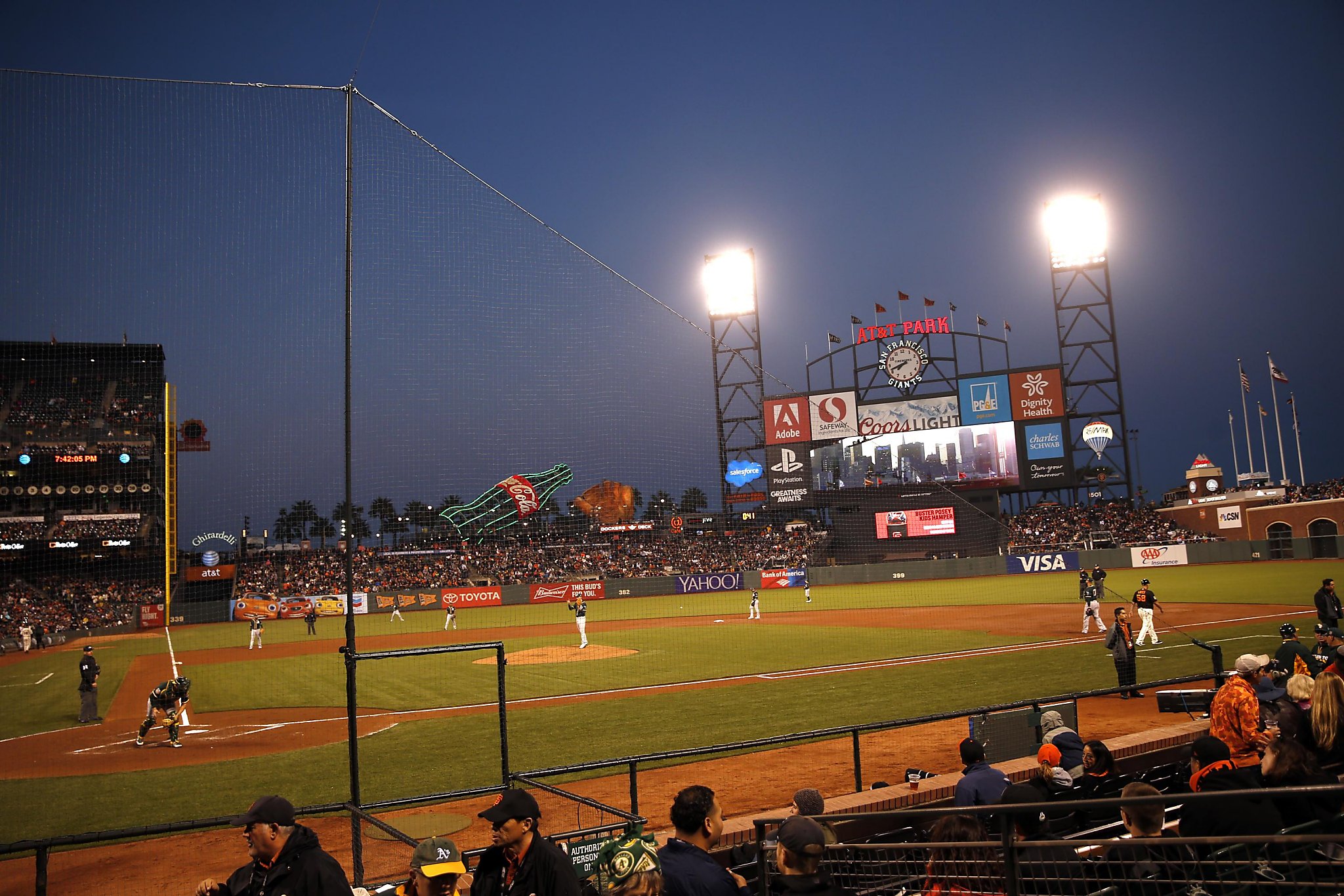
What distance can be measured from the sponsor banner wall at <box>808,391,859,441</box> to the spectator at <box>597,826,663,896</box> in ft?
214

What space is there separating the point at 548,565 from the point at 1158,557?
40.6 meters

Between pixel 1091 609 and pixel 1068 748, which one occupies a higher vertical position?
pixel 1068 748

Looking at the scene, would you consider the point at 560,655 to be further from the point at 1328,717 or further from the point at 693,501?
the point at 1328,717

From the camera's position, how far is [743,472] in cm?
6225

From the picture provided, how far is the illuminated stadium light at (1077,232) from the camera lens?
217 ft

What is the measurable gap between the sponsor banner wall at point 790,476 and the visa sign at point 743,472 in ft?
12.2

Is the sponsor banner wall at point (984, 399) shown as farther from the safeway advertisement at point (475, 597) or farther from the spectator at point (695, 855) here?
the spectator at point (695, 855)

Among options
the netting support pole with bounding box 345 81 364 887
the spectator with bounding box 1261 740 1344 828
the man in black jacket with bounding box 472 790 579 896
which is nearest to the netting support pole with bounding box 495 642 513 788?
the netting support pole with bounding box 345 81 364 887

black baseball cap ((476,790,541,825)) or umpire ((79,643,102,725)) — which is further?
umpire ((79,643,102,725))

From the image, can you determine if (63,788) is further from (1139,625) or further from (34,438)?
(1139,625)

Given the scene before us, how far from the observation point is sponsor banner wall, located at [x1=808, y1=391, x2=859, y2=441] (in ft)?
224

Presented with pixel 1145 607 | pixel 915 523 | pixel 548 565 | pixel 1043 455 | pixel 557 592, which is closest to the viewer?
pixel 1145 607

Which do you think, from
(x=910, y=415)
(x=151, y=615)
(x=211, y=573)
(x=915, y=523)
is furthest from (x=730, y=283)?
(x=151, y=615)

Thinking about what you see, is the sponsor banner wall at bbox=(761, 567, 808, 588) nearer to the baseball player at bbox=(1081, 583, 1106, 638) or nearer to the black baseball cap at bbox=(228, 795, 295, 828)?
the baseball player at bbox=(1081, 583, 1106, 638)
